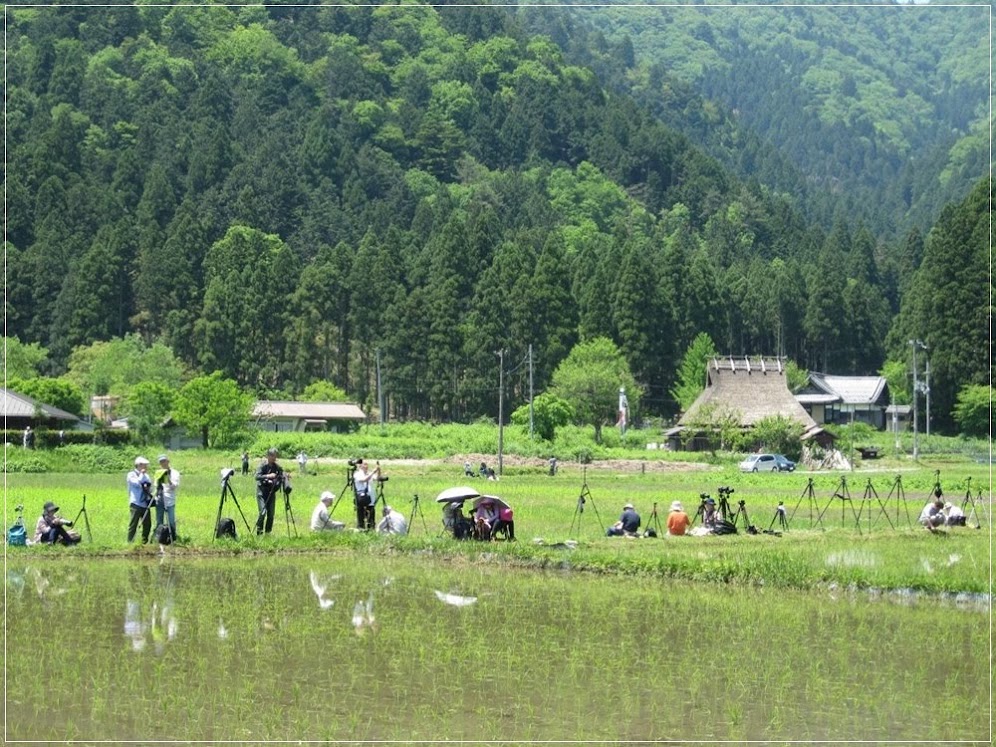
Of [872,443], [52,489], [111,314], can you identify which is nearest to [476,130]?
[111,314]

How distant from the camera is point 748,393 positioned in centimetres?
7356

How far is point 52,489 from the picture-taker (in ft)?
111

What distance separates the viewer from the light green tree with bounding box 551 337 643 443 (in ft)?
252

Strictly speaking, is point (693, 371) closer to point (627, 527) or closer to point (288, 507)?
point (627, 527)

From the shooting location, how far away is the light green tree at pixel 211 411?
59406 millimetres

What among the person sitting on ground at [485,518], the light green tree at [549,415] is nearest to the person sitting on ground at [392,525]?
the person sitting on ground at [485,518]

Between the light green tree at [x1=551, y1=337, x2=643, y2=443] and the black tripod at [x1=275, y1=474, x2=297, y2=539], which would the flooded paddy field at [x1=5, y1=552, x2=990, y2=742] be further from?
the light green tree at [x1=551, y1=337, x2=643, y2=443]

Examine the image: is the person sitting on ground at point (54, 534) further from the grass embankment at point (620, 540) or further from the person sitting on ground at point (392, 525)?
the person sitting on ground at point (392, 525)

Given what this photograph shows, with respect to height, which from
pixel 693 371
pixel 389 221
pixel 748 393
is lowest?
pixel 748 393

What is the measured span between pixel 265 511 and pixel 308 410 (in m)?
59.6

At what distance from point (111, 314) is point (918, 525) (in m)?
77.6

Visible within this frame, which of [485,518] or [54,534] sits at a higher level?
[485,518]

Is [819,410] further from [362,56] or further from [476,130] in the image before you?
[362,56]

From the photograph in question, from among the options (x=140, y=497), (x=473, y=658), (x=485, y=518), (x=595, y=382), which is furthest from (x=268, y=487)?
(x=595, y=382)
